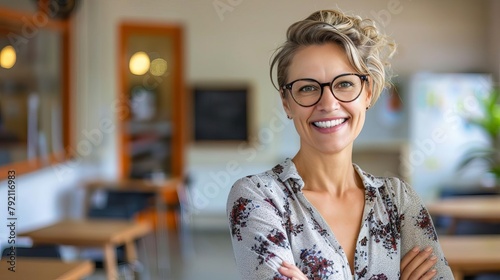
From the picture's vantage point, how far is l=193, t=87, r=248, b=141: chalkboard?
10.2 meters

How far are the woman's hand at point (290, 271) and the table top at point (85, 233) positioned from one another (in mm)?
3182

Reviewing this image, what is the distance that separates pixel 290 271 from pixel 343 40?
0.54 m

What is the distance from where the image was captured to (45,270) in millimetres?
3258

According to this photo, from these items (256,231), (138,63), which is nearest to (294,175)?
(256,231)

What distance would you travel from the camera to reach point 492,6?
32.9 ft

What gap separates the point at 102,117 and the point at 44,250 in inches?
188

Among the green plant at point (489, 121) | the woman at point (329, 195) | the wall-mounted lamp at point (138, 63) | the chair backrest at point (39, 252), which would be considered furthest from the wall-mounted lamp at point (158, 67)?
the woman at point (329, 195)

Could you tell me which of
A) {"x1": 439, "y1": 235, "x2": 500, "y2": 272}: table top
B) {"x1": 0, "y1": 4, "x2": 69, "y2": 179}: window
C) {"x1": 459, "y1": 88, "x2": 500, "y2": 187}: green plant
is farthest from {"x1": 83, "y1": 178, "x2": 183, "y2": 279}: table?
{"x1": 439, "y1": 235, "x2": 500, "y2": 272}: table top

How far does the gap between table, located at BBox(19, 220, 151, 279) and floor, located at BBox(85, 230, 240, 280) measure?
95 centimetres

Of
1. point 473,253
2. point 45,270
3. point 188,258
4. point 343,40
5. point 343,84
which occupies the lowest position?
point 188,258

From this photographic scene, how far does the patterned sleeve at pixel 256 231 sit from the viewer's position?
168 cm

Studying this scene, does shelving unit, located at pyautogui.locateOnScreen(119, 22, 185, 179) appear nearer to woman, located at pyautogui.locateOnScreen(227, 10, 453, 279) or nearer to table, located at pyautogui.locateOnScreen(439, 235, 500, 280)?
table, located at pyautogui.locateOnScreen(439, 235, 500, 280)

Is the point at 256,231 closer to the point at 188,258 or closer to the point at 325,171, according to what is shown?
the point at 325,171

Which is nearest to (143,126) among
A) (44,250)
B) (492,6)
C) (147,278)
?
(147,278)
